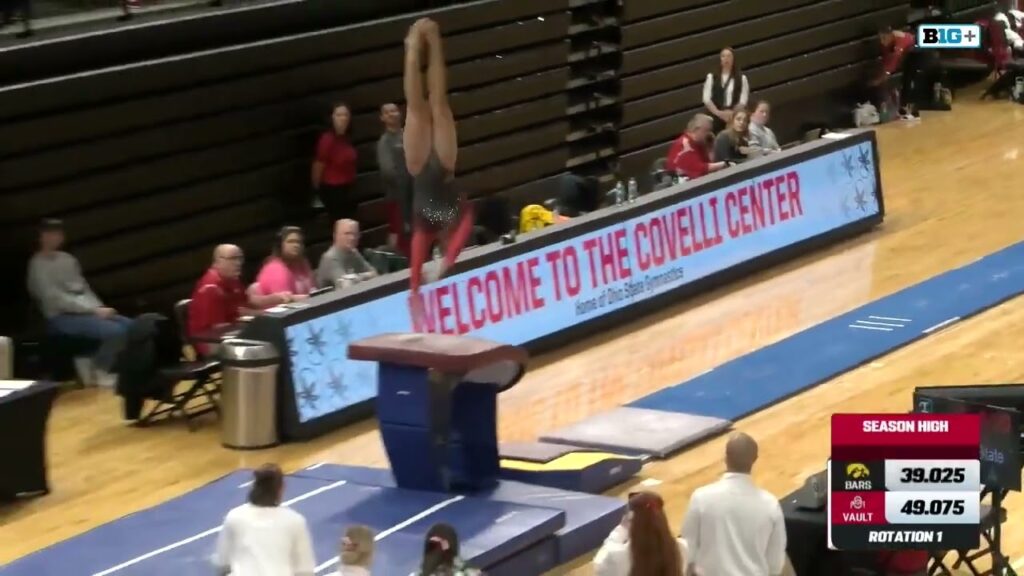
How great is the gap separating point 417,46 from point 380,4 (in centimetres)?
728

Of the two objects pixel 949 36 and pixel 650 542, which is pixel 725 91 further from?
pixel 650 542

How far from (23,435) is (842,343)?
624cm

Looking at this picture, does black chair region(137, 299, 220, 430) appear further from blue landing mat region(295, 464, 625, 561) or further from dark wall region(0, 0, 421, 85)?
dark wall region(0, 0, 421, 85)

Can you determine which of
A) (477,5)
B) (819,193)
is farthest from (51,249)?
(819,193)

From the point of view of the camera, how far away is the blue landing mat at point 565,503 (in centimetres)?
950

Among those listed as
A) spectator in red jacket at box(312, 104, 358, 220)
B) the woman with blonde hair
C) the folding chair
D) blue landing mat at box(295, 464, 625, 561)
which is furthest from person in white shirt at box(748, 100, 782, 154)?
the folding chair

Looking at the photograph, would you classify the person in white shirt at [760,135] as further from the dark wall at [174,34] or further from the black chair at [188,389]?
the black chair at [188,389]

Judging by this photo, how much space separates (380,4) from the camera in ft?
53.3

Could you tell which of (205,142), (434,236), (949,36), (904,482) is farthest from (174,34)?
(949,36)

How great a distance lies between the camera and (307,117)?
1516 cm

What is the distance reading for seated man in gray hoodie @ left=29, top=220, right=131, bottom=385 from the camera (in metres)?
12.3

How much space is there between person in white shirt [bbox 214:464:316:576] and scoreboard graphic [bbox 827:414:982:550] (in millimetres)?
2227

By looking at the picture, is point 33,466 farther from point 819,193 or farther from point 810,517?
point 819,193

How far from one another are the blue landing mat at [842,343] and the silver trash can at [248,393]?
2.60 meters
